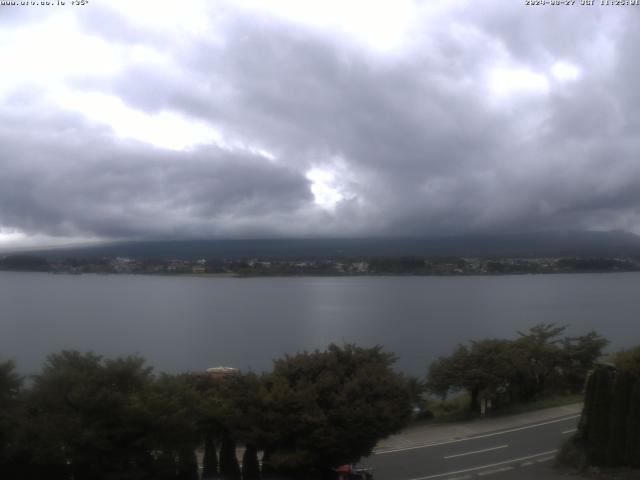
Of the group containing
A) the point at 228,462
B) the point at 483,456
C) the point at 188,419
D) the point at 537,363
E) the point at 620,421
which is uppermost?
the point at 188,419

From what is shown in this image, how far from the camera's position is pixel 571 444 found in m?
15.2

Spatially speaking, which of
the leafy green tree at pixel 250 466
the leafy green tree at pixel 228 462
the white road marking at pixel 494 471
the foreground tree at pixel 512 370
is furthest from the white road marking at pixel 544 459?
the foreground tree at pixel 512 370

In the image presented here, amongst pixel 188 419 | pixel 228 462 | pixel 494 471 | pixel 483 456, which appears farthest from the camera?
pixel 483 456

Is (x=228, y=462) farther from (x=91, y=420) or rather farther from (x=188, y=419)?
(x=91, y=420)

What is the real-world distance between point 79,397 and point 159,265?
138 metres

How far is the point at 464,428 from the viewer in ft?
71.5

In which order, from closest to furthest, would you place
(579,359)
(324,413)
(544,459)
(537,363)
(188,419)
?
(188,419) → (324,413) → (544,459) → (537,363) → (579,359)

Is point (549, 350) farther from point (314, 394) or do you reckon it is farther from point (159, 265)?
point (159, 265)

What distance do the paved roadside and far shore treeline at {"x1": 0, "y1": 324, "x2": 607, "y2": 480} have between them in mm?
4430

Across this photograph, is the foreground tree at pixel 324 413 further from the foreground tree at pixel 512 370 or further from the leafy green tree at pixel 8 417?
the foreground tree at pixel 512 370

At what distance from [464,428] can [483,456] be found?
4291 mm

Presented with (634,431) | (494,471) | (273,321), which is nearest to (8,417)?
(494,471)

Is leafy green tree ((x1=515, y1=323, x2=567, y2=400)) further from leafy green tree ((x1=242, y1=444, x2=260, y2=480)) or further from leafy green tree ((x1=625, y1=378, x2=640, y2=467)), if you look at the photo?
leafy green tree ((x1=242, y1=444, x2=260, y2=480))

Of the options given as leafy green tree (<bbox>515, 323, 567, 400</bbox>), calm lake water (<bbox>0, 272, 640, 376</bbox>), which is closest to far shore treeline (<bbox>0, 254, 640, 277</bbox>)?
calm lake water (<bbox>0, 272, 640, 376</bbox>)
